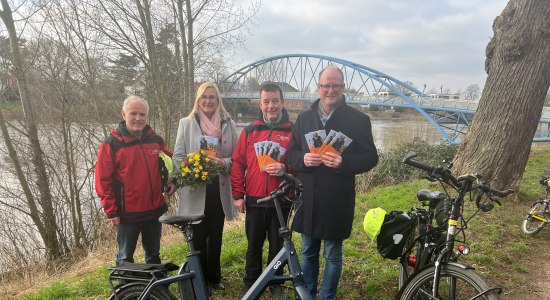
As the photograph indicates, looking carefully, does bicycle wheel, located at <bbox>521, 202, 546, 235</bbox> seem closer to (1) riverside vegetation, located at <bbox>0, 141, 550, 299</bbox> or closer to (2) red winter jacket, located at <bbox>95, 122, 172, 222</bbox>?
(1) riverside vegetation, located at <bbox>0, 141, 550, 299</bbox>

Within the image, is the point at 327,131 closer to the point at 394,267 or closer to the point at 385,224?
the point at 385,224

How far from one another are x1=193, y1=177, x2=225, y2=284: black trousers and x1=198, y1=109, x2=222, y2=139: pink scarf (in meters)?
0.41

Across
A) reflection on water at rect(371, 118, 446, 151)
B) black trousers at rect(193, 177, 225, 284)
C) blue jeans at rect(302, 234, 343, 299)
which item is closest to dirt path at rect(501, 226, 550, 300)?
blue jeans at rect(302, 234, 343, 299)

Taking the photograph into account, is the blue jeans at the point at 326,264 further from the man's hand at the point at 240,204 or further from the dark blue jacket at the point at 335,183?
the man's hand at the point at 240,204

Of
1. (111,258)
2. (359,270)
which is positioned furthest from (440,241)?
(111,258)

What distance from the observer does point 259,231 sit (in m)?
2.95

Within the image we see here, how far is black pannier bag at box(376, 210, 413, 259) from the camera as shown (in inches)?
98.8

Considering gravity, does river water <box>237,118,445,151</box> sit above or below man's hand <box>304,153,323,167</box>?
below

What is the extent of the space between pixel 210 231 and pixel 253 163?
0.78 meters

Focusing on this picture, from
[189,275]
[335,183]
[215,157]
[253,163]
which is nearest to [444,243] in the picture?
[335,183]

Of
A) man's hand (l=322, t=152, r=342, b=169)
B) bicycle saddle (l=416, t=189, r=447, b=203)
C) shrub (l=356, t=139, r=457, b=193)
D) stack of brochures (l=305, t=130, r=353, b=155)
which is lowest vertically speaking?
shrub (l=356, t=139, r=457, b=193)

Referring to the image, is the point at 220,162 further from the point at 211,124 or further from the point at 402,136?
the point at 402,136

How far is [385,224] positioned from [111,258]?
4847mm

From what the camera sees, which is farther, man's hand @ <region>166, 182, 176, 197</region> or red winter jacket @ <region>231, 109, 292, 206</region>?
man's hand @ <region>166, 182, 176, 197</region>
